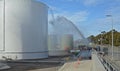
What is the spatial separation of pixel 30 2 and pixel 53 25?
479 inches

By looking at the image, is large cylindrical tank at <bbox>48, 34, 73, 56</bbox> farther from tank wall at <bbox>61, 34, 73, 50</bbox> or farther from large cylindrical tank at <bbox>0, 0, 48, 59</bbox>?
large cylindrical tank at <bbox>0, 0, 48, 59</bbox>

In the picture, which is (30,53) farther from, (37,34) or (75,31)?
(75,31)

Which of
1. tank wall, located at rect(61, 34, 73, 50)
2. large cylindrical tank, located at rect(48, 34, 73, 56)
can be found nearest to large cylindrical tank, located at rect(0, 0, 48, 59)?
large cylindrical tank, located at rect(48, 34, 73, 56)

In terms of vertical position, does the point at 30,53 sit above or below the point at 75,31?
below

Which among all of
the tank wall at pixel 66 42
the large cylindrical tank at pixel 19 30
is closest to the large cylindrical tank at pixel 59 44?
the tank wall at pixel 66 42

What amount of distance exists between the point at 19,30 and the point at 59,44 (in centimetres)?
2295

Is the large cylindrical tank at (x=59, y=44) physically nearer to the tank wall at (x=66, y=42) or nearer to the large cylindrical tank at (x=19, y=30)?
the tank wall at (x=66, y=42)

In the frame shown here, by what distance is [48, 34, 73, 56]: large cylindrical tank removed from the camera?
5982 cm

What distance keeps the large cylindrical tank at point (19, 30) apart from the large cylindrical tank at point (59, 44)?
13.6 metres

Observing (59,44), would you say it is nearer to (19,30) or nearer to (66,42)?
(66,42)

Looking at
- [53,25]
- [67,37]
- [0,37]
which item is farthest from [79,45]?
[0,37]

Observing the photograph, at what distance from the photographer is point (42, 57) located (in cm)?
4684

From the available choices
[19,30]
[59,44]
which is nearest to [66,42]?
[59,44]

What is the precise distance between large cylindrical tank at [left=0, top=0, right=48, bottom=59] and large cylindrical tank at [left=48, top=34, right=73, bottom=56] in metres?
13.6
